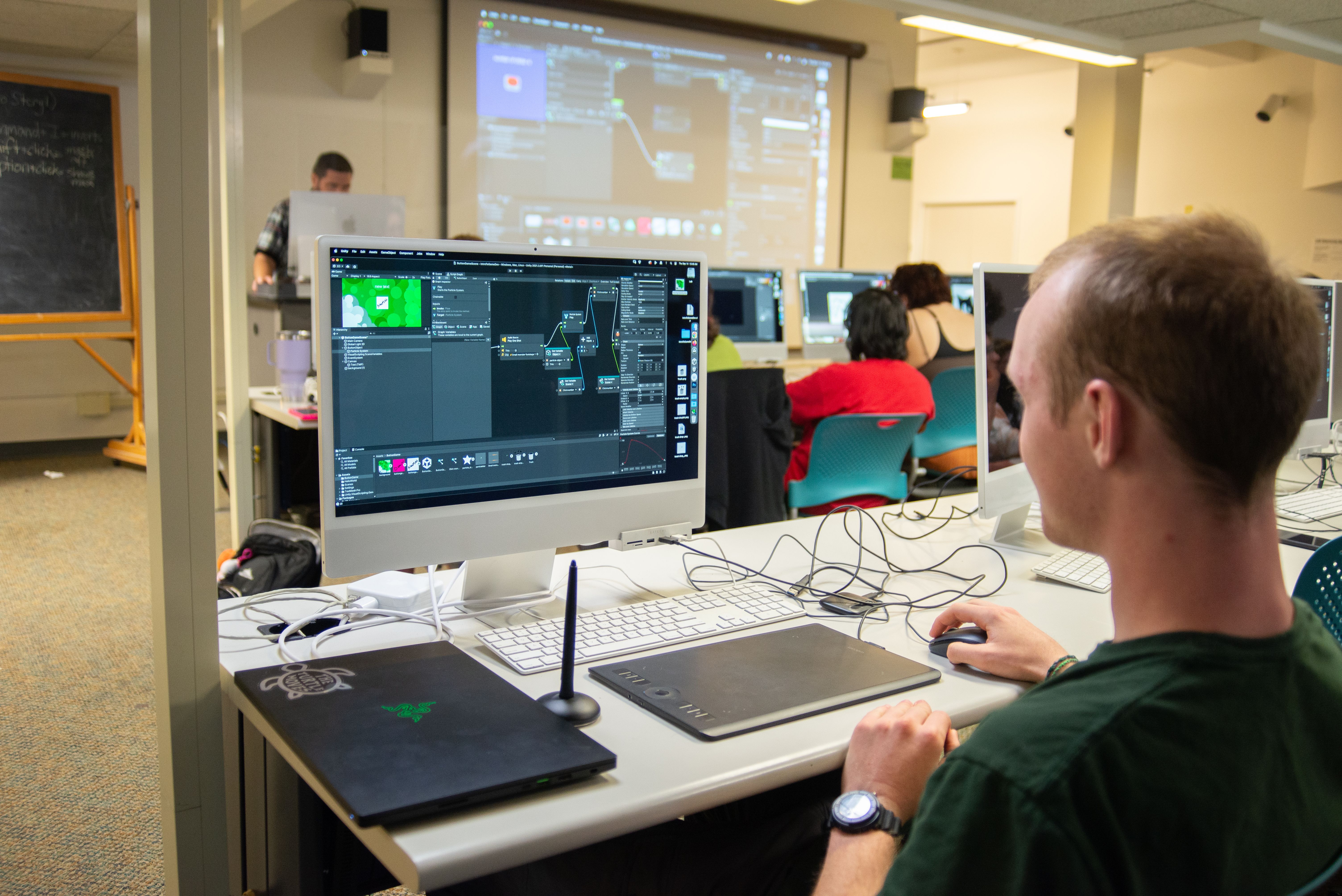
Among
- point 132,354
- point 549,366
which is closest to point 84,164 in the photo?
point 132,354

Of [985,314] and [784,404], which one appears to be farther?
[784,404]

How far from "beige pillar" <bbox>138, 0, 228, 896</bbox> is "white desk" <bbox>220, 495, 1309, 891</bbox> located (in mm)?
68

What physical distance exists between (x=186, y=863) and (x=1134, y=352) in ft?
4.04

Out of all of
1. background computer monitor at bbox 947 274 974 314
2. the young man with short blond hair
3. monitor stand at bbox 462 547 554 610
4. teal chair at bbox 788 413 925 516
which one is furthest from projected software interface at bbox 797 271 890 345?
the young man with short blond hair

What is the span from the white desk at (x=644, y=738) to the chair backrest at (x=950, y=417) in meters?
2.33

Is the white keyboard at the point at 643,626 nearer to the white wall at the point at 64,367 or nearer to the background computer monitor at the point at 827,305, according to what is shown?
the background computer monitor at the point at 827,305

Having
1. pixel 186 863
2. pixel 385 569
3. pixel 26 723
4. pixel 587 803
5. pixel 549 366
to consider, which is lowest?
pixel 26 723

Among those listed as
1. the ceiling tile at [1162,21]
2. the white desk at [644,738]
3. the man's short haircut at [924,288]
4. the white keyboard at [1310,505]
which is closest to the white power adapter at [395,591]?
the white desk at [644,738]

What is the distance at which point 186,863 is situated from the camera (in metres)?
1.25

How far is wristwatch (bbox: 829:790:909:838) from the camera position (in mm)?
905

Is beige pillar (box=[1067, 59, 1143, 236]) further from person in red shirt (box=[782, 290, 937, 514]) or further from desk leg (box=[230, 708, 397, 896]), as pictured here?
desk leg (box=[230, 708, 397, 896])

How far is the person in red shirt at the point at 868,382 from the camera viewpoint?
11.3ft

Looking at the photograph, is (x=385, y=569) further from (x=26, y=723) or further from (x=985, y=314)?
(x=26, y=723)

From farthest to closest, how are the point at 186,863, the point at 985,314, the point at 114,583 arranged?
1. the point at 114,583
2. the point at 985,314
3. the point at 186,863
